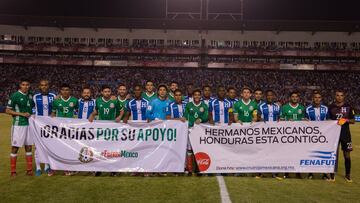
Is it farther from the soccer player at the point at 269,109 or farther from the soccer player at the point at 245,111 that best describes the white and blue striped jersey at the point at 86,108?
the soccer player at the point at 269,109

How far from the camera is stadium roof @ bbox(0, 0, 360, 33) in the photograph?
37988 millimetres

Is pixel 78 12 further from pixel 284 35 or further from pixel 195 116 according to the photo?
pixel 195 116

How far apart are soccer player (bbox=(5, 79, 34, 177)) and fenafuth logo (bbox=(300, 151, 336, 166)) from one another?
6.24 metres

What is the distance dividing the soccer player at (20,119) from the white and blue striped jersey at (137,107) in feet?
7.63

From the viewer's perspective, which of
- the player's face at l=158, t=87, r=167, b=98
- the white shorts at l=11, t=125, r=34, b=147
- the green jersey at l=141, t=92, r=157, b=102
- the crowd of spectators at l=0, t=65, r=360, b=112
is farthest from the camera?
the crowd of spectators at l=0, t=65, r=360, b=112

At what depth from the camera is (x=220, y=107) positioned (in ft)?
29.3

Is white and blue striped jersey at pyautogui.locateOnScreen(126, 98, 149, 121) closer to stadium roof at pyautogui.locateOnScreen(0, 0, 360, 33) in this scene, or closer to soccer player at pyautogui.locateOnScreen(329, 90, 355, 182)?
soccer player at pyautogui.locateOnScreen(329, 90, 355, 182)

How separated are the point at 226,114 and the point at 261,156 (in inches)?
79.2

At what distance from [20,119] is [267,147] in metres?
5.54

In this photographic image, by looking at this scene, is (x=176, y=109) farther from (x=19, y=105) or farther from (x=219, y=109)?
(x=19, y=105)

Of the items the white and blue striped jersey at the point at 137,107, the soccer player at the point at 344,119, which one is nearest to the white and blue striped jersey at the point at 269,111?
the soccer player at the point at 344,119

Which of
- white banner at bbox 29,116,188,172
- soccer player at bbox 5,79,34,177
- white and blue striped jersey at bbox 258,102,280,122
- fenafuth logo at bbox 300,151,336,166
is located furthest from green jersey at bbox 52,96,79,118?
fenafuth logo at bbox 300,151,336,166

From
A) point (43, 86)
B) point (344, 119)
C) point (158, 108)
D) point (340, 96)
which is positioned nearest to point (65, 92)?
point (43, 86)

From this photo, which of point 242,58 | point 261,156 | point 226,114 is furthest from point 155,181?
point 242,58
